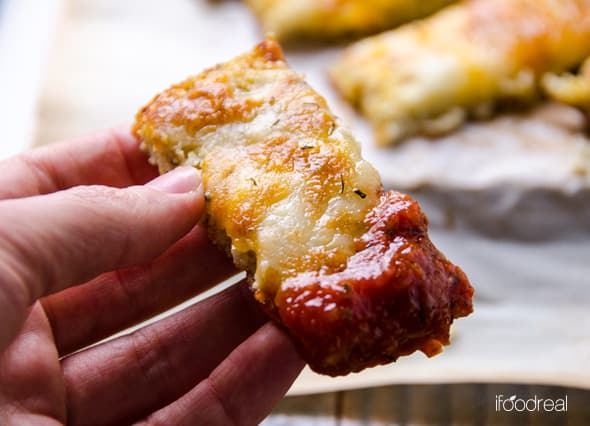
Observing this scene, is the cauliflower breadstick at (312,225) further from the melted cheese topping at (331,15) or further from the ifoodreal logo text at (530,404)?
the melted cheese topping at (331,15)

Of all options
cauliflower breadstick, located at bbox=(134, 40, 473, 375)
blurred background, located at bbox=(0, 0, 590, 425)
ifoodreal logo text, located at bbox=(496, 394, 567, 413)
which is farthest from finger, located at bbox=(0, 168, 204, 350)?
ifoodreal logo text, located at bbox=(496, 394, 567, 413)

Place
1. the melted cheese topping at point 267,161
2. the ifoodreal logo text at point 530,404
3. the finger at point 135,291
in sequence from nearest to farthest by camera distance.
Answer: the melted cheese topping at point 267,161
the finger at point 135,291
the ifoodreal logo text at point 530,404

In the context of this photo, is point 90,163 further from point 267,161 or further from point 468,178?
point 468,178

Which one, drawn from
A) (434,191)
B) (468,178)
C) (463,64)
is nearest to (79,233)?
(434,191)

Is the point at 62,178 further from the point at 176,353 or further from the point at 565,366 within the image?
the point at 565,366

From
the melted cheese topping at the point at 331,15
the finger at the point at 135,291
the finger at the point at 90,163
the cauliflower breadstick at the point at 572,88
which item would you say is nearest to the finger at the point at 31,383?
the finger at the point at 135,291

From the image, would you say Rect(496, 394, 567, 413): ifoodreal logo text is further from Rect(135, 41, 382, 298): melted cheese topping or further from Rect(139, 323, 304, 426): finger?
Rect(135, 41, 382, 298): melted cheese topping

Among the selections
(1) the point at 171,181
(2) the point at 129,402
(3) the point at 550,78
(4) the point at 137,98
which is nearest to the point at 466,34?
(3) the point at 550,78
